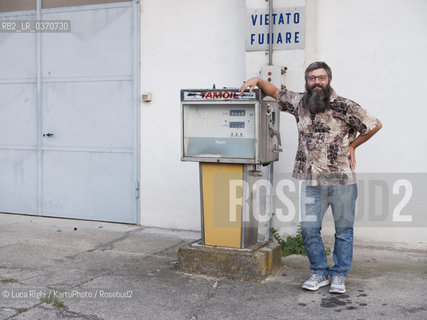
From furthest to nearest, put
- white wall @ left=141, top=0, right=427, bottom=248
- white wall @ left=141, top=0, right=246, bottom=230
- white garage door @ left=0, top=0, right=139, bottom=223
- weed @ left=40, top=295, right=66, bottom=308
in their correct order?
1. white garage door @ left=0, top=0, right=139, bottom=223
2. white wall @ left=141, top=0, right=246, bottom=230
3. white wall @ left=141, top=0, right=427, bottom=248
4. weed @ left=40, top=295, right=66, bottom=308

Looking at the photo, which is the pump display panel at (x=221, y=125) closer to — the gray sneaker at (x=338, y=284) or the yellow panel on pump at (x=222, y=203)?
the yellow panel on pump at (x=222, y=203)

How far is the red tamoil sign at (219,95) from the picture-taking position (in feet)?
15.7

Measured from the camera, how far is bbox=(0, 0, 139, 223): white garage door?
7.12 meters

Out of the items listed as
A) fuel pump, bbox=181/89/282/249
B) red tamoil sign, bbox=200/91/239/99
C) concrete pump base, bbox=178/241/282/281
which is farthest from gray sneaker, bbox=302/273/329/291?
red tamoil sign, bbox=200/91/239/99

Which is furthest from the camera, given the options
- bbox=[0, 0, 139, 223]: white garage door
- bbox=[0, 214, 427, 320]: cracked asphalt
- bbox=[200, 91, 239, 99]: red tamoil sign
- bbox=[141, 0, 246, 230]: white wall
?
bbox=[0, 0, 139, 223]: white garage door

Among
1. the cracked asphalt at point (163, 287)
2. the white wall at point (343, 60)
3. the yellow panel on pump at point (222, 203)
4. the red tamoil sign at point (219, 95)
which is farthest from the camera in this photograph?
the white wall at point (343, 60)

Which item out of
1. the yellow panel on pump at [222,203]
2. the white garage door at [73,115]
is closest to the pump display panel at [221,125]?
the yellow panel on pump at [222,203]

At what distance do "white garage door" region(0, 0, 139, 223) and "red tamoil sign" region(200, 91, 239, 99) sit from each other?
91.2 inches

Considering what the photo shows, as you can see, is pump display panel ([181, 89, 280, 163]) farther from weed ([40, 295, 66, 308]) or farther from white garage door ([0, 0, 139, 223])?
white garage door ([0, 0, 139, 223])

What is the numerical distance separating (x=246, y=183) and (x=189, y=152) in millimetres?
607

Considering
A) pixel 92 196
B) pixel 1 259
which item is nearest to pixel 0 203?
pixel 92 196

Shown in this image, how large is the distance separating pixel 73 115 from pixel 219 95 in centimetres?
324

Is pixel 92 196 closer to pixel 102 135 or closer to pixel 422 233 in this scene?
pixel 102 135

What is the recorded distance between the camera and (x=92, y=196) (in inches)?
290
